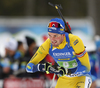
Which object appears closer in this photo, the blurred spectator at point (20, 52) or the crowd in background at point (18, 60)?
the crowd in background at point (18, 60)

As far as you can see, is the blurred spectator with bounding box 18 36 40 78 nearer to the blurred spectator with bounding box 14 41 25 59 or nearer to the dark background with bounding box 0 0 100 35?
the blurred spectator with bounding box 14 41 25 59

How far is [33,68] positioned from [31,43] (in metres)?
3.30

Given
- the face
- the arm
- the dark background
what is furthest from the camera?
the dark background

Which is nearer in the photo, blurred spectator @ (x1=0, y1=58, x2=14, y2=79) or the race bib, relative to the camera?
the race bib

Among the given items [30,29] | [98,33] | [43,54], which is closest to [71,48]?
[43,54]

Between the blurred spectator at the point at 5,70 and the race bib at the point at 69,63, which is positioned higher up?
the race bib at the point at 69,63

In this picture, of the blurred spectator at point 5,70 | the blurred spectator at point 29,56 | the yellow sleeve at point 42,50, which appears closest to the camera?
the yellow sleeve at point 42,50

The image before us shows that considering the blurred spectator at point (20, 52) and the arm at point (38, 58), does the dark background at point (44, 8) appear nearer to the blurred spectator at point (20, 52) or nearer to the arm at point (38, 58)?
the blurred spectator at point (20, 52)

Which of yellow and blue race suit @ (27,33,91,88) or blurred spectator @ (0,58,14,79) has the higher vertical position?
yellow and blue race suit @ (27,33,91,88)

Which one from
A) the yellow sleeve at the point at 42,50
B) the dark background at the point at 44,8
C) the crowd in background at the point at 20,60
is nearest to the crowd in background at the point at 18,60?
the crowd in background at the point at 20,60

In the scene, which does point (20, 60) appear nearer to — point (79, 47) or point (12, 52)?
point (12, 52)

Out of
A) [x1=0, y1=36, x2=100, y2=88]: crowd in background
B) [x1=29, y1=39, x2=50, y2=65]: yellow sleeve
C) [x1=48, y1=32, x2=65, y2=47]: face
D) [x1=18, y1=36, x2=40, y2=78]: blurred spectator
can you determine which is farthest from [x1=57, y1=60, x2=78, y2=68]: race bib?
[x1=18, y1=36, x2=40, y2=78]: blurred spectator

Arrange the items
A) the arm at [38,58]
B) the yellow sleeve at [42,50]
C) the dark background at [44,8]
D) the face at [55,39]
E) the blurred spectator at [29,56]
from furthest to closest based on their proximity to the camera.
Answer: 1. the dark background at [44,8]
2. the blurred spectator at [29,56]
3. the yellow sleeve at [42,50]
4. the arm at [38,58]
5. the face at [55,39]

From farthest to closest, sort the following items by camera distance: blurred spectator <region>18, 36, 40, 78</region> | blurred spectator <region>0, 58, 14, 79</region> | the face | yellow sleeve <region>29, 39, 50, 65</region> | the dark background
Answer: the dark background < blurred spectator <region>0, 58, 14, 79</region> < blurred spectator <region>18, 36, 40, 78</region> < yellow sleeve <region>29, 39, 50, 65</region> < the face
